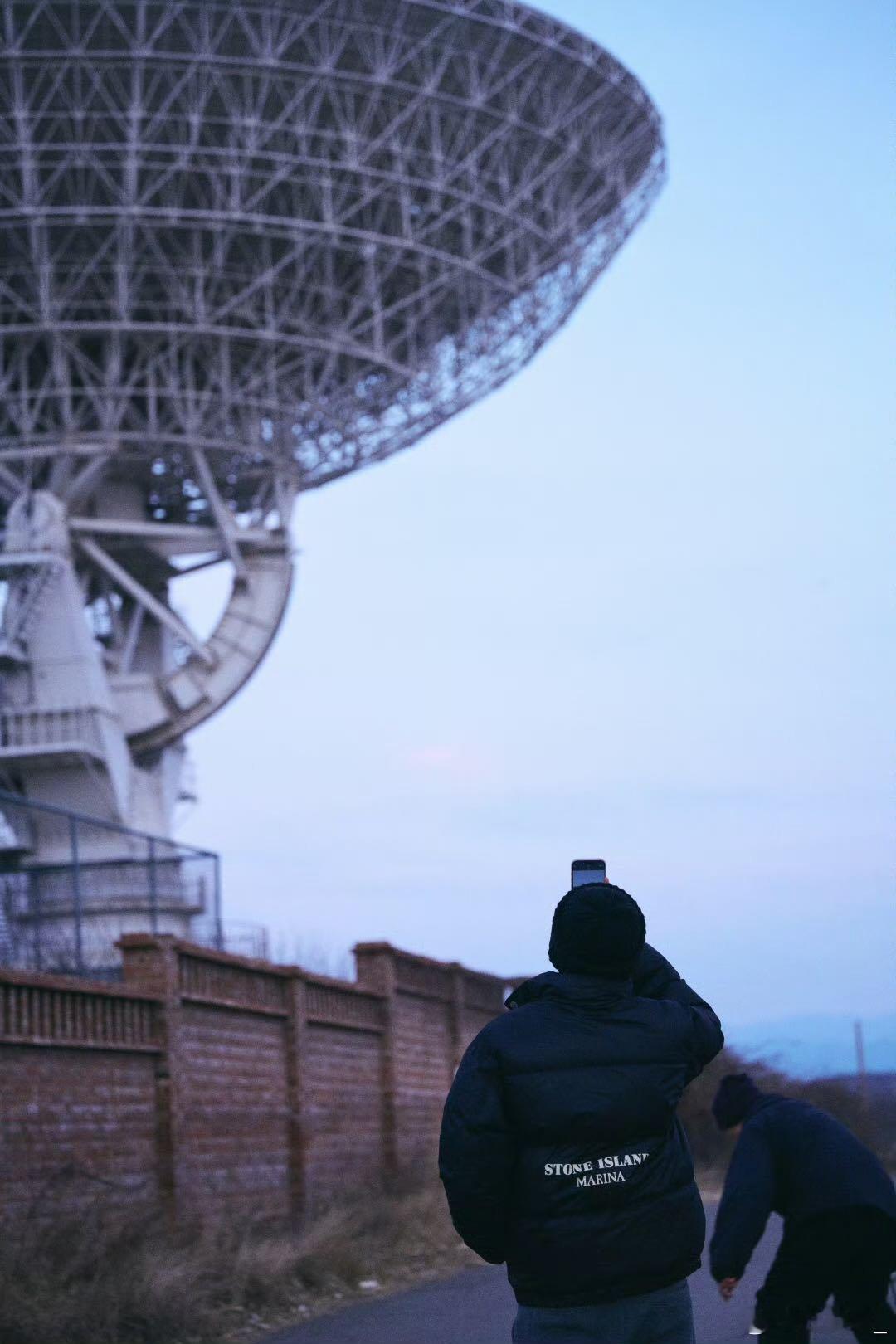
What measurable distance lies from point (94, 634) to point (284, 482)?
387 centimetres

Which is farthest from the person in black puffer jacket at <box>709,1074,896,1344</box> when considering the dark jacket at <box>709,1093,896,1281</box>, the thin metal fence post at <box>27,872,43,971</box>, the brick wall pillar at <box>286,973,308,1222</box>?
the brick wall pillar at <box>286,973,308,1222</box>

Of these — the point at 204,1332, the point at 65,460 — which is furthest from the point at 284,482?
the point at 204,1332

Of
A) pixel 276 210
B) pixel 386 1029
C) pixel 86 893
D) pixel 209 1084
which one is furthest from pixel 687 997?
pixel 276 210

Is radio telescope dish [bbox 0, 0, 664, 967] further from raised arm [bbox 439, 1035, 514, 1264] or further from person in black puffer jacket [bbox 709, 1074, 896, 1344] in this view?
raised arm [bbox 439, 1035, 514, 1264]

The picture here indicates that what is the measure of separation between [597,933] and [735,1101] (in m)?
2.39

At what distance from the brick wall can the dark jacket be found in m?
6.25

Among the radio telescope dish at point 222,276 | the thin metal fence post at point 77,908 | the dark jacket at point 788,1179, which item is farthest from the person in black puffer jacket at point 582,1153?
the radio telescope dish at point 222,276

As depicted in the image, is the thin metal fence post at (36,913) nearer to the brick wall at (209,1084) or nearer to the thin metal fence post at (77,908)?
the thin metal fence post at (77,908)

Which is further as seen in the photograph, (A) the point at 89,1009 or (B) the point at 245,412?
(B) the point at 245,412

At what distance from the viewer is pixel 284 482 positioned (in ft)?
111

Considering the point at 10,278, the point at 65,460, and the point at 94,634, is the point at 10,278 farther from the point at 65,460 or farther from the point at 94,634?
the point at 94,634

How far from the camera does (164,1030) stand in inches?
576

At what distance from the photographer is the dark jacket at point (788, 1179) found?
658 cm

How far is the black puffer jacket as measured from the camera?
15.3ft
